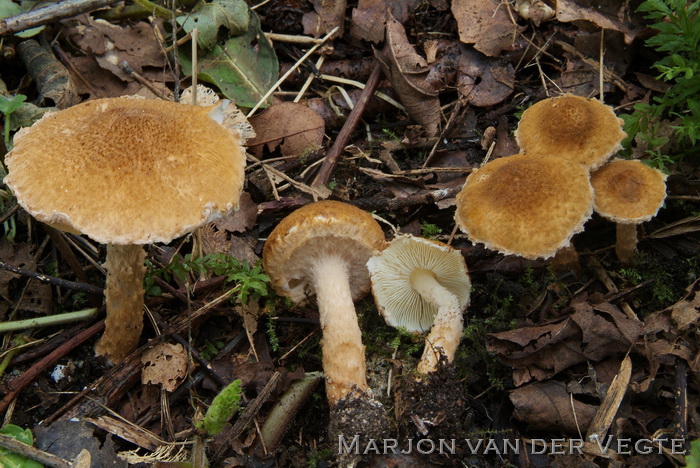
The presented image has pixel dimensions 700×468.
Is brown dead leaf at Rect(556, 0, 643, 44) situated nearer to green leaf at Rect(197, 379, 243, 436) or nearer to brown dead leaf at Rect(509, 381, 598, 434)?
brown dead leaf at Rect(509, 381, 598, 434)

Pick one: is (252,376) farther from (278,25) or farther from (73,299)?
(278,25)

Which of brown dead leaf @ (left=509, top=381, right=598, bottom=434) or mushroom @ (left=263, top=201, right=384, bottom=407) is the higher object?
mushroom @ (left=263, top=201, right=384, bottom=407)

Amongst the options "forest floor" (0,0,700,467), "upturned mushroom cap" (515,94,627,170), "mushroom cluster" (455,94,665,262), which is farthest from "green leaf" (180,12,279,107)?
"upturned mushroom cap" (515,94,627,170)

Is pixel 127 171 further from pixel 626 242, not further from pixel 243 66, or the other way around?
pixel 626 242

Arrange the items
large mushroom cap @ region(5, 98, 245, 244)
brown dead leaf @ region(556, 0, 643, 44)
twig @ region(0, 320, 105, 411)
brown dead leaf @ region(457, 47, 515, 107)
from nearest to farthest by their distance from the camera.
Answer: large mushroom cap @ region(5, 98, 245, 244) < twig @ region(0, 320, 105, 411) < brown dead leaf @ region(556, 0, 643, 44) < brown dead leaf @ region(457, 47, 515, 107)

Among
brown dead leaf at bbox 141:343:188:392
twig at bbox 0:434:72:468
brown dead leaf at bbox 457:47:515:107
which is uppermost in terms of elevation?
brown dead leaf at bbox 457:47:515:107

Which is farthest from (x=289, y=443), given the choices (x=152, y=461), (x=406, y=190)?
(x=406, y=190)
